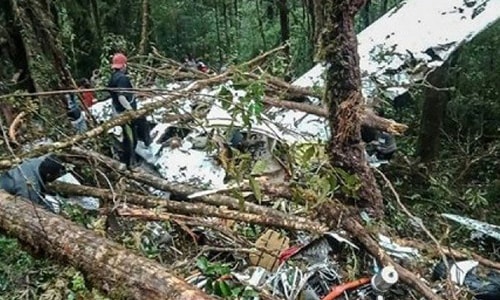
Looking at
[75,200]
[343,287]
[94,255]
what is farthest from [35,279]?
[343,287]

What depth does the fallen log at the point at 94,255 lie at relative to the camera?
122 inches

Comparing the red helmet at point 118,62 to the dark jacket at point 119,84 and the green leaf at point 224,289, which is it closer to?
the dark jacket at point 119,84

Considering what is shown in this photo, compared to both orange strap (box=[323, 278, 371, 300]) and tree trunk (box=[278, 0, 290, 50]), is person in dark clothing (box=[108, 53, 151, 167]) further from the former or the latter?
tree trunk (box=[278, 0, 290, 50])

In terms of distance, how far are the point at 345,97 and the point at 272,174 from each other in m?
1.66

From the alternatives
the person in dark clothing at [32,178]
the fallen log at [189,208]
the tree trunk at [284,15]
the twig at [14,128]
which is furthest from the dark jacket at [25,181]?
the tree trunk at [284,15]

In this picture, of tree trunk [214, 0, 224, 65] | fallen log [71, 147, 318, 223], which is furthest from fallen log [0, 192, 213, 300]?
tree trunk [214, 0, 224, 65]

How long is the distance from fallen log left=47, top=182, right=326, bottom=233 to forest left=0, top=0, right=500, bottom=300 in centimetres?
1

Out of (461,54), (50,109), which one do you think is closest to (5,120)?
(50,109)

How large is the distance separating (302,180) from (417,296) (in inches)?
44.7

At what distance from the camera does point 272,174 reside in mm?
5703

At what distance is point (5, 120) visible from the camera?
640cm

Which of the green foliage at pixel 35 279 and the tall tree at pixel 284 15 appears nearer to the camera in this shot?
the green foliage at pixel 35 279

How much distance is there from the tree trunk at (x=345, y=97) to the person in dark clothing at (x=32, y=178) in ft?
6.97

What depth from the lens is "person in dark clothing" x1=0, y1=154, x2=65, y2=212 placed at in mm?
4434
